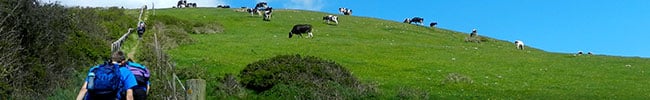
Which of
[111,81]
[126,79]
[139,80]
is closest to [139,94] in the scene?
[139,80]

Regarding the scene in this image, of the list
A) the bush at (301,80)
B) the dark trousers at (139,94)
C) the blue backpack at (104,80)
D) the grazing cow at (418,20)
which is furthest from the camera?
the grazing cow at (418,20)

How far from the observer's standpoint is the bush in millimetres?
26797

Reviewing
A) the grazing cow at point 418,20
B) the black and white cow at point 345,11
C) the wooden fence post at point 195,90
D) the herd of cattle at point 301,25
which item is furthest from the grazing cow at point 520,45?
the wooden fence post at point 195,90

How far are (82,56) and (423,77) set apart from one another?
12.7m

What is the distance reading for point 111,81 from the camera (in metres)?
11.4

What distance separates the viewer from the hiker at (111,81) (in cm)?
1132

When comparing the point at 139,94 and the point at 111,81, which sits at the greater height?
the point at 111,81

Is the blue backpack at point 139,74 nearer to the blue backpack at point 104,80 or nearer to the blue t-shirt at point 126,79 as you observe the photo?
the blue t-shirt at point 126,79

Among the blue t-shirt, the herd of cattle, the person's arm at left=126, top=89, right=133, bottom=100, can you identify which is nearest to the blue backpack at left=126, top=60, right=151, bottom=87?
the blue t-shirt

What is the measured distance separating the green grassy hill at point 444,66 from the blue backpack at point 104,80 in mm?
16924

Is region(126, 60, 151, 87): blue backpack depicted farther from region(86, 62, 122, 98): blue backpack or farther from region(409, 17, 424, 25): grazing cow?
region(409, 17, 424, 25): grazing cow

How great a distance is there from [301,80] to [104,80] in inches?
635

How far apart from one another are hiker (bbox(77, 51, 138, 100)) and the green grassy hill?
16776 millimetres

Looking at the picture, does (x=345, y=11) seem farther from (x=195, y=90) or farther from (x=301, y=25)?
(x=195, y=90)
